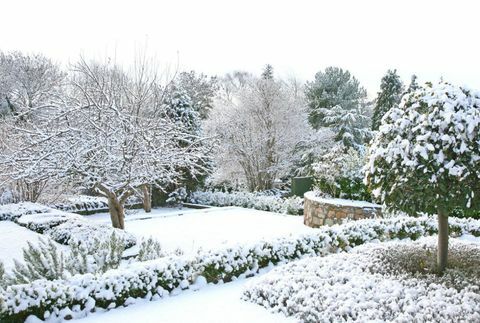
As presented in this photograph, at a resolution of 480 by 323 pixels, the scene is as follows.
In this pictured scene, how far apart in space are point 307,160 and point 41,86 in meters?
14.7

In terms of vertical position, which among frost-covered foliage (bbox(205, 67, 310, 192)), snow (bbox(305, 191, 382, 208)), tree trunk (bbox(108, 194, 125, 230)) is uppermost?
frost-covered foliage (bbox(205, 67, 310, 192))

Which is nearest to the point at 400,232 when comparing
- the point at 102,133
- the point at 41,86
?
the point at 102,133

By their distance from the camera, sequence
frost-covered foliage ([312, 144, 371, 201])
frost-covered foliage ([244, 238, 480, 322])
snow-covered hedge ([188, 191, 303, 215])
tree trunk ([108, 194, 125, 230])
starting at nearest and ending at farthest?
frost-covered foliage ([244, 238, 480, 322]), tree trunk ([108, 194, 125, 230]), frost-covered foliage ([312, 144, 371, 201]), snow-covered hedge ([188, 191, 303, 215])

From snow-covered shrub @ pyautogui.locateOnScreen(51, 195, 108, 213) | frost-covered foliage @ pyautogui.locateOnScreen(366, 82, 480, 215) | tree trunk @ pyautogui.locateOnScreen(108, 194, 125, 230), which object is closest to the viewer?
frost-covered foliage @ pyautogui.locateOnScreen(366, 82, 480, 215)

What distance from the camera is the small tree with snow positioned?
4512 mm

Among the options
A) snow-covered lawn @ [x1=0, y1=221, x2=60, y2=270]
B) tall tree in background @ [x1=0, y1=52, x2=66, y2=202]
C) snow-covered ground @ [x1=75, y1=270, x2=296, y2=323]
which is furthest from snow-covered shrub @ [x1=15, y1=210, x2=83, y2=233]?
tall tree in background @ [x1=0, y1=52, x2=66, y2=202]

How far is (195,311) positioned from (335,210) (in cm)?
580

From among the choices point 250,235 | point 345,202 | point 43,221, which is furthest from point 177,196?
point 345,202

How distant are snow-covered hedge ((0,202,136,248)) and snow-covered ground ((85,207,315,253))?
1.18 m

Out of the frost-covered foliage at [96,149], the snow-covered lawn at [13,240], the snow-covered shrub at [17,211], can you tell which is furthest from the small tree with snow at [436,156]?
the snow-covered shrub at [17,211]

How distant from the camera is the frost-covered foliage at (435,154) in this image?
4508mm

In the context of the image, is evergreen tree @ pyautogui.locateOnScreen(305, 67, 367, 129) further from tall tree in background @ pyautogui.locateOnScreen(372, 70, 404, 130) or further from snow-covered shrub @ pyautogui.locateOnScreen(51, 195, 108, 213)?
snow-covered shrub @ pyautogui.locateOnScreen(51, 195, 108, 213)

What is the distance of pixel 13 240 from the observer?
27.3 ft

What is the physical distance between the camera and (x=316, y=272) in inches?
197
